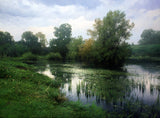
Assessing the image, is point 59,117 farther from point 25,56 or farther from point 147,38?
point 147,38

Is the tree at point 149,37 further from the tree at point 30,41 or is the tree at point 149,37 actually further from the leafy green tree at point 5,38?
the leafy green tree at point 5,38

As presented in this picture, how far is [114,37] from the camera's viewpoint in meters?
33.2

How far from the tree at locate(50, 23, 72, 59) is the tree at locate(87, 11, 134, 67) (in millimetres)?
43475

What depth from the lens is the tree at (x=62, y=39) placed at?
75.0m

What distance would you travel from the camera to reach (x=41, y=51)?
3231 inches

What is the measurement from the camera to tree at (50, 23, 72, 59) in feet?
246

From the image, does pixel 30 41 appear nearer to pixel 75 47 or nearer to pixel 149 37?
pixel 75 47

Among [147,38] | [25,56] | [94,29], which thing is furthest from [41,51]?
[147,38]

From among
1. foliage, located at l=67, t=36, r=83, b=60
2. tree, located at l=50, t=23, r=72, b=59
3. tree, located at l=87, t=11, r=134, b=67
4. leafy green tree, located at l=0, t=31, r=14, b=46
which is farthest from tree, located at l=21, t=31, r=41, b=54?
tree, located at l=87, t=11, r=134, b=67

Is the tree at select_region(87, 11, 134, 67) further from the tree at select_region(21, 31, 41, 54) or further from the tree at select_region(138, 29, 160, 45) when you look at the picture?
the tree at select_region(138, 29, 160, 45)

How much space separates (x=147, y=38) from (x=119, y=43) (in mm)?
118625

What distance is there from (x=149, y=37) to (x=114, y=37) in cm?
11957

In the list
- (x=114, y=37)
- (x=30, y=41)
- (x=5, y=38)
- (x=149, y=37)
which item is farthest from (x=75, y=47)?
(x=149, y=37)

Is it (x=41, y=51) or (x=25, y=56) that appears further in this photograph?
(x=41, y=51)
